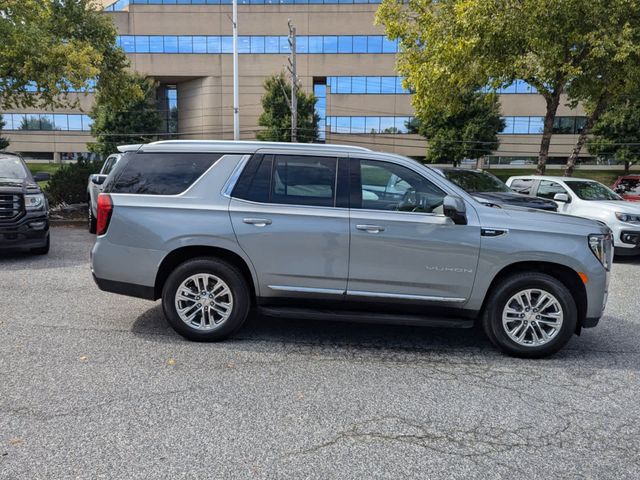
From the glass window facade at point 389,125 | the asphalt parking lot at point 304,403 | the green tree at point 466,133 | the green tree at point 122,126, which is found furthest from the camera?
the glass window facade at point 389,125

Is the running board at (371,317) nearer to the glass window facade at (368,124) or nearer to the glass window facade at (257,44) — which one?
the glass window facade at (368,124)

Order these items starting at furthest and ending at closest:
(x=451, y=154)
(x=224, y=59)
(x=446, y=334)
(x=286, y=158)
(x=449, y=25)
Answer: (x=224, y=59) < (x=451, y=154) < (x=449, y=25) < (x=446, y=334) < (x=286, y=158)

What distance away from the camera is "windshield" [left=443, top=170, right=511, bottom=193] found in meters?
11.6

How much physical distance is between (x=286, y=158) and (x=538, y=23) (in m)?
12.1

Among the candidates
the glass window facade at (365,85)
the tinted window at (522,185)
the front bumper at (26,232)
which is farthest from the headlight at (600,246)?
the glass window facade at (365,85)

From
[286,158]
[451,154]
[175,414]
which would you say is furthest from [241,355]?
[451,154]

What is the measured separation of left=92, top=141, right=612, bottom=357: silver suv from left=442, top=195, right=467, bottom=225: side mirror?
0.01 meters

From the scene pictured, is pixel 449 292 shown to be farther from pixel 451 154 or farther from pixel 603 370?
pixel 451 154

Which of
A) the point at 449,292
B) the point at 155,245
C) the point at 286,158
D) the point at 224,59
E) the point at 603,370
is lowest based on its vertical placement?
the point at 603,370

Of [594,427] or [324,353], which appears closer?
[594,427]

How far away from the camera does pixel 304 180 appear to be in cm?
494

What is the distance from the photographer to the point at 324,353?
15.9 ft

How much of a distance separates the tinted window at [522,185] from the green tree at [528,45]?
11.7 ft

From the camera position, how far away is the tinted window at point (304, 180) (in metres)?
4.88
